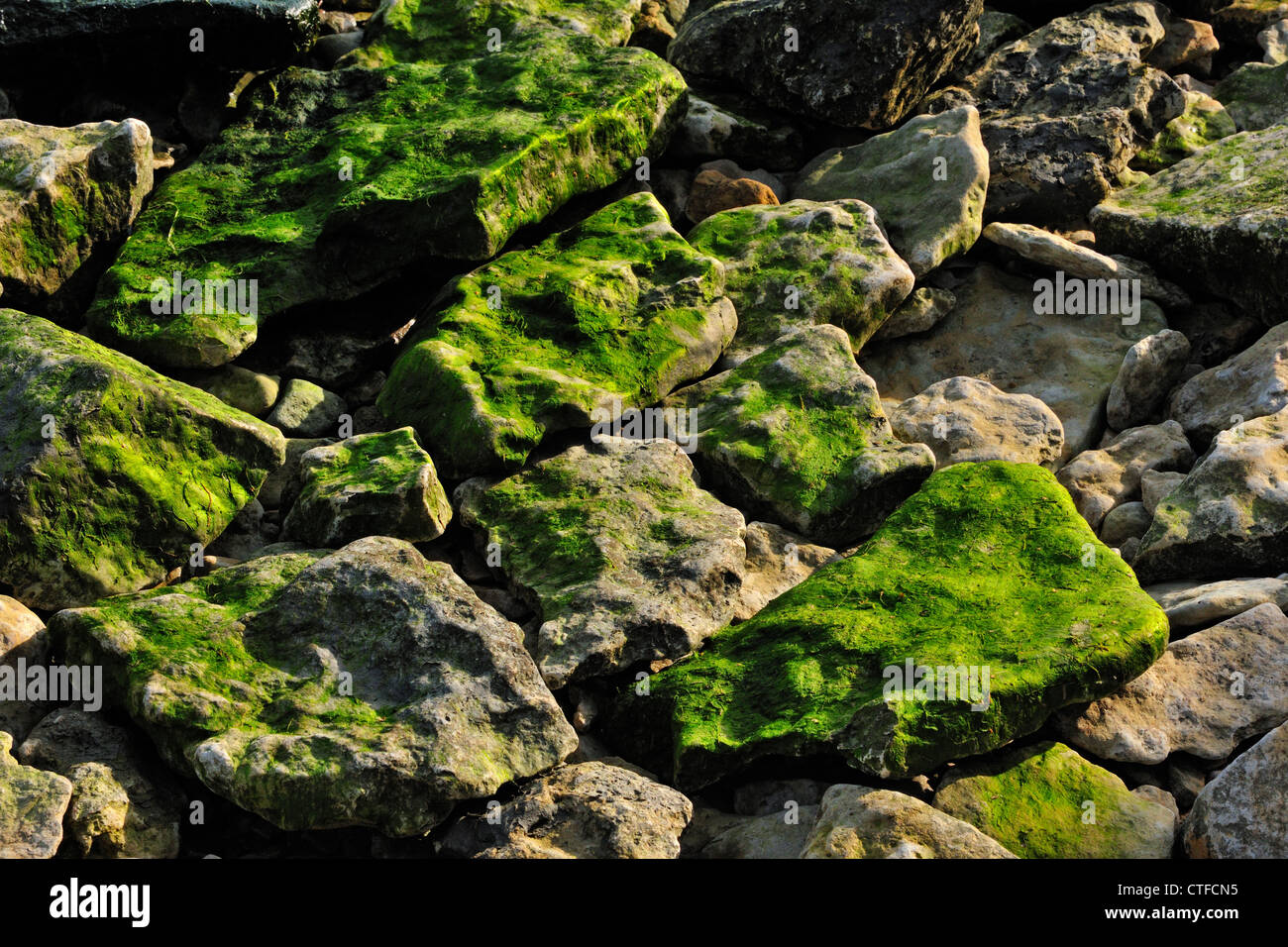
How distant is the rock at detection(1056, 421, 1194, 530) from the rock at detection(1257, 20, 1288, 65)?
724 cm

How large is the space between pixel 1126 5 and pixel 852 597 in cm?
938

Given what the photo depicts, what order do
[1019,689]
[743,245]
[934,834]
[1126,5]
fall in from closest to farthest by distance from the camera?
[934,834] < [1019,689] < [743,245] < [1126,5]

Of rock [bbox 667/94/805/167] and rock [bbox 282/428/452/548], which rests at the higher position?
rock [bbox 667/94/805/167]

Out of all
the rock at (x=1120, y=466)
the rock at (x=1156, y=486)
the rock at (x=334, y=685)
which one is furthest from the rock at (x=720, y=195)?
the rock at (x=334, y=685)

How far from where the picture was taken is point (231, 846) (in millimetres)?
7441

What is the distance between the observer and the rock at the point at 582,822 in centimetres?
731

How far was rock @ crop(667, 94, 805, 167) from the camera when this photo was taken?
13.3 meters

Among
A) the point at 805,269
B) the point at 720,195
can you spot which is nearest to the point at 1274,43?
the point at 720,195

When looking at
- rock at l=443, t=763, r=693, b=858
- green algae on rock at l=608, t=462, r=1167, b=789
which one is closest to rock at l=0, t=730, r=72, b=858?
rock at l=443, t=763, r=693, b=858

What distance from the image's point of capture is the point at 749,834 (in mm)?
7605

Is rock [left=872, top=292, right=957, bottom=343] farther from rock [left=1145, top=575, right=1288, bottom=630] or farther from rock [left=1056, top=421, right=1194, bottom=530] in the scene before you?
rock [left=1145, top=575, right=1288, bottom=630]

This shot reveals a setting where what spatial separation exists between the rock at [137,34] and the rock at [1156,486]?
8.28 metres

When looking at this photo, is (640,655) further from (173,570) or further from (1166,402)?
(1166,402)
